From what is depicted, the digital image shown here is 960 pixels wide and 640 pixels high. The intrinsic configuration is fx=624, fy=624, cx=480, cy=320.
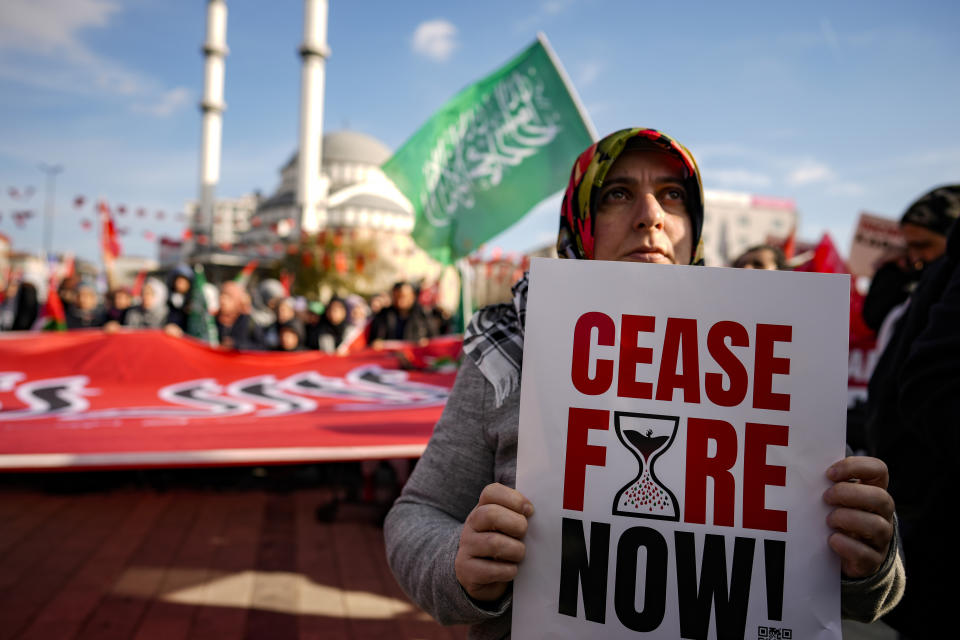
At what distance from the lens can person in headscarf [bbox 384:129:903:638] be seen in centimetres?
87

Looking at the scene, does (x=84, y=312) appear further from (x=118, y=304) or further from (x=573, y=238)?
(x=573, y=238)

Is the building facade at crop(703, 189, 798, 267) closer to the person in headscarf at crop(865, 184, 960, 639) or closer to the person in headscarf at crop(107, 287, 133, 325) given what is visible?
the person in headscarf at crop(107, 287, 133, 325)

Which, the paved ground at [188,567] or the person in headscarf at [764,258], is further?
the person in headscarf at [764,258]

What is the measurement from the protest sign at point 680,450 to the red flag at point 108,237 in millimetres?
10952

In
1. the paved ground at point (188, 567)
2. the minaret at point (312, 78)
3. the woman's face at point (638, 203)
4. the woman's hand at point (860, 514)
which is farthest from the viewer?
the minaret at point (312, 78)

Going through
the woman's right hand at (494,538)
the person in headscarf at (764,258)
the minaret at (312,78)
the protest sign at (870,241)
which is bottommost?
the woman's right hand at (494,538)

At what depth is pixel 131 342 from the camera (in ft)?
15.5

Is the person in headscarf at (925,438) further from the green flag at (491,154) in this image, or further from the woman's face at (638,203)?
the green flag at (491,154)

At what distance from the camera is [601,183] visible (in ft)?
4.09

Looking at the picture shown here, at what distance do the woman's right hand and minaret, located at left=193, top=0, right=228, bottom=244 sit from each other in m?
50.3

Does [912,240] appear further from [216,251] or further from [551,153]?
[216,251]

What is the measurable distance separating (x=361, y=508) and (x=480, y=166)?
2860 millimetres

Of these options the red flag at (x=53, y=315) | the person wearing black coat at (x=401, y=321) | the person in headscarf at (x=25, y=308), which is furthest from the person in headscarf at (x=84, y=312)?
the person wearing black coat at (x=401, y=321)

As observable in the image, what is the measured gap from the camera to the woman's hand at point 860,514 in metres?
0.84
